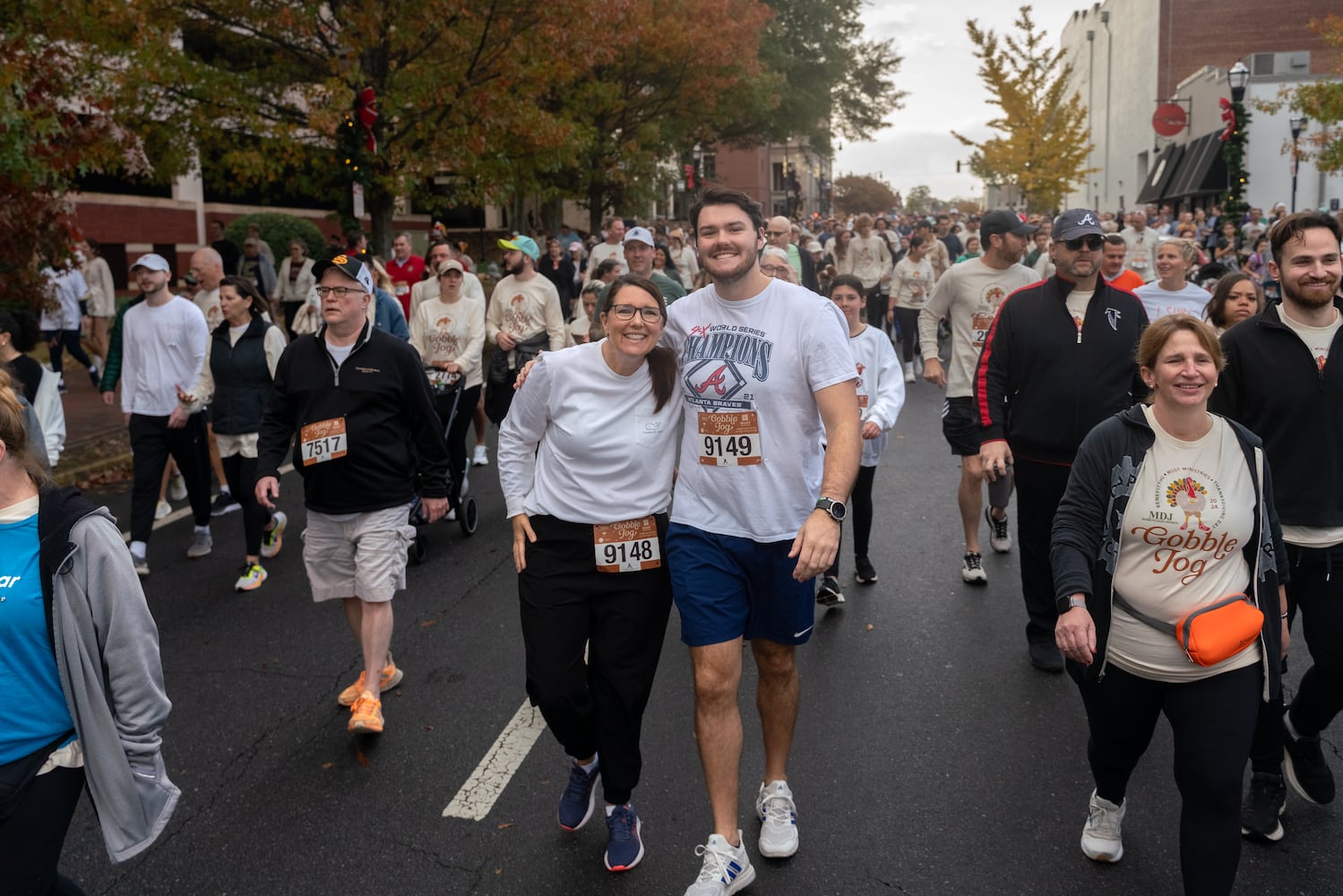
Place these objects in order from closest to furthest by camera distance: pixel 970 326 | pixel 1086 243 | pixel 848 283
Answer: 1. pixel 1086 243
2. pixel 848 283
3. pixel 970 326

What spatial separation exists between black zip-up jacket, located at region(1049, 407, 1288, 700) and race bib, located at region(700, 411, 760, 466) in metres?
0.99

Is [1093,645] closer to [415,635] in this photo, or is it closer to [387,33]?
[415,635]

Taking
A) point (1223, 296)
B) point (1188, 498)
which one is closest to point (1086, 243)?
point (1223, 296)

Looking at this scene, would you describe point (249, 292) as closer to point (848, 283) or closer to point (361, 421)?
point (361, 421)

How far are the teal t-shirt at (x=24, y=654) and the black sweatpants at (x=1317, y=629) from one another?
12.1 ft

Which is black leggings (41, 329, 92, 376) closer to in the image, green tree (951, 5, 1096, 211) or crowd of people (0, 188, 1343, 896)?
crowd of people (0, 188, 1343, 896)

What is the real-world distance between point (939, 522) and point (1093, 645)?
17.3 feet

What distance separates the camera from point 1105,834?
3.78 meters

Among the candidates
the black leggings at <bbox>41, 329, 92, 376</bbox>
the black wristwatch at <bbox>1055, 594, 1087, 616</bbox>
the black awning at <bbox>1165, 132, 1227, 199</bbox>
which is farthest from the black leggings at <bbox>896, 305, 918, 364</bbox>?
the black awning at <bbox>1165, 132, 1227, 199</bbox>

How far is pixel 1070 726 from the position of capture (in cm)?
491

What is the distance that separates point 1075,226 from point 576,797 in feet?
11.0

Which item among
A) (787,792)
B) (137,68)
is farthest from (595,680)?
(137,68)

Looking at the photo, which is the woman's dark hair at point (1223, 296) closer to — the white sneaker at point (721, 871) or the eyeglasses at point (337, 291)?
the white sneaker at point (721, 871)

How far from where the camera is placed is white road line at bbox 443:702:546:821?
4.24 meters
